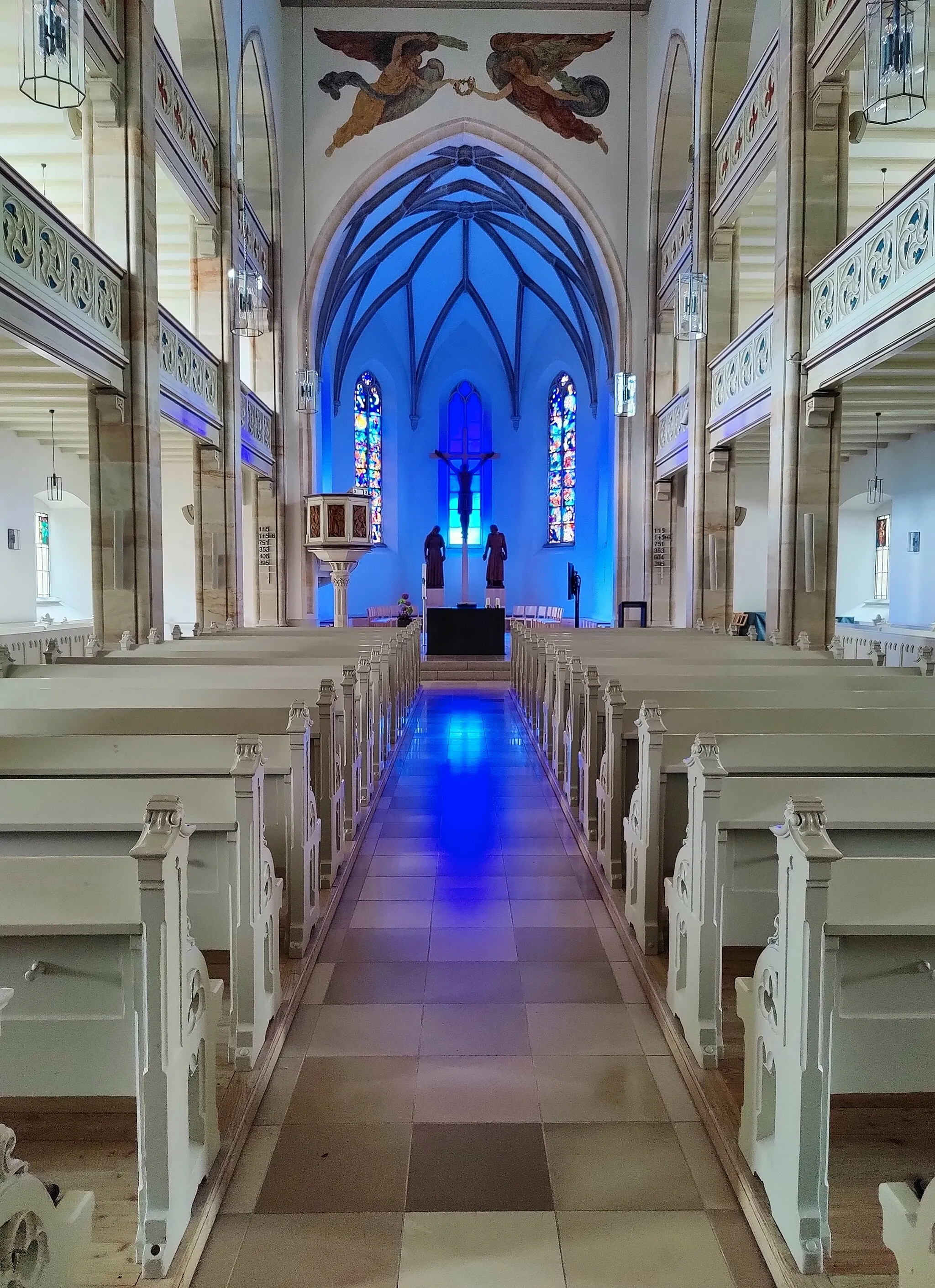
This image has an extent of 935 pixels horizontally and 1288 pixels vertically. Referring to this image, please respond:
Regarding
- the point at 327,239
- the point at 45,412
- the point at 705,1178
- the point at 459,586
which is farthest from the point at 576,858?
the point at 459,586

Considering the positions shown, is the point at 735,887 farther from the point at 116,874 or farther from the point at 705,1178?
the point at 116,874

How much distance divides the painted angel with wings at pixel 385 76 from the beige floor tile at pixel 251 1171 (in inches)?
743

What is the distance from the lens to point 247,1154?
2758 millimetres

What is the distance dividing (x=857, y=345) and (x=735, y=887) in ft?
22.2

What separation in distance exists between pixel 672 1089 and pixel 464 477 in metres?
24.8

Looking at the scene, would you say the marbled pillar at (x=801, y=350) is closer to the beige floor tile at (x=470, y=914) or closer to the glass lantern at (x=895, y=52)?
the glass lantern at (x=895, y=52)

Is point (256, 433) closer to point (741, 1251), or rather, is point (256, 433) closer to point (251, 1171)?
point (251, 1171)

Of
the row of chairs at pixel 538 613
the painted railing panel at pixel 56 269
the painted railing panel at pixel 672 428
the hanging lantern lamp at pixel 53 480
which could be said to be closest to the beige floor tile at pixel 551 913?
the painted railing panel at pixel 56 269

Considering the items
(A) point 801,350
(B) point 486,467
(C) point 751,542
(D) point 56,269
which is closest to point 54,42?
(D) point 56,269

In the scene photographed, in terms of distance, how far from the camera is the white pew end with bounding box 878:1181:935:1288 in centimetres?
156

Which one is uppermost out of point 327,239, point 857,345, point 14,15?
point 327,239

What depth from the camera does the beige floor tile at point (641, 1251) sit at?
7.47 feet

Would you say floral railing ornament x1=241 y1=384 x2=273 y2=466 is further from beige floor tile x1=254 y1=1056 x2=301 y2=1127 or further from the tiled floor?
beige floor tile x1=254 y1=1056 x2=301 y2=1127

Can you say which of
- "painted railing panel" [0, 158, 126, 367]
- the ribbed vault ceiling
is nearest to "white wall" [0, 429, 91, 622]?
→ "painted railing panel" [0, 158, 126, 367]
